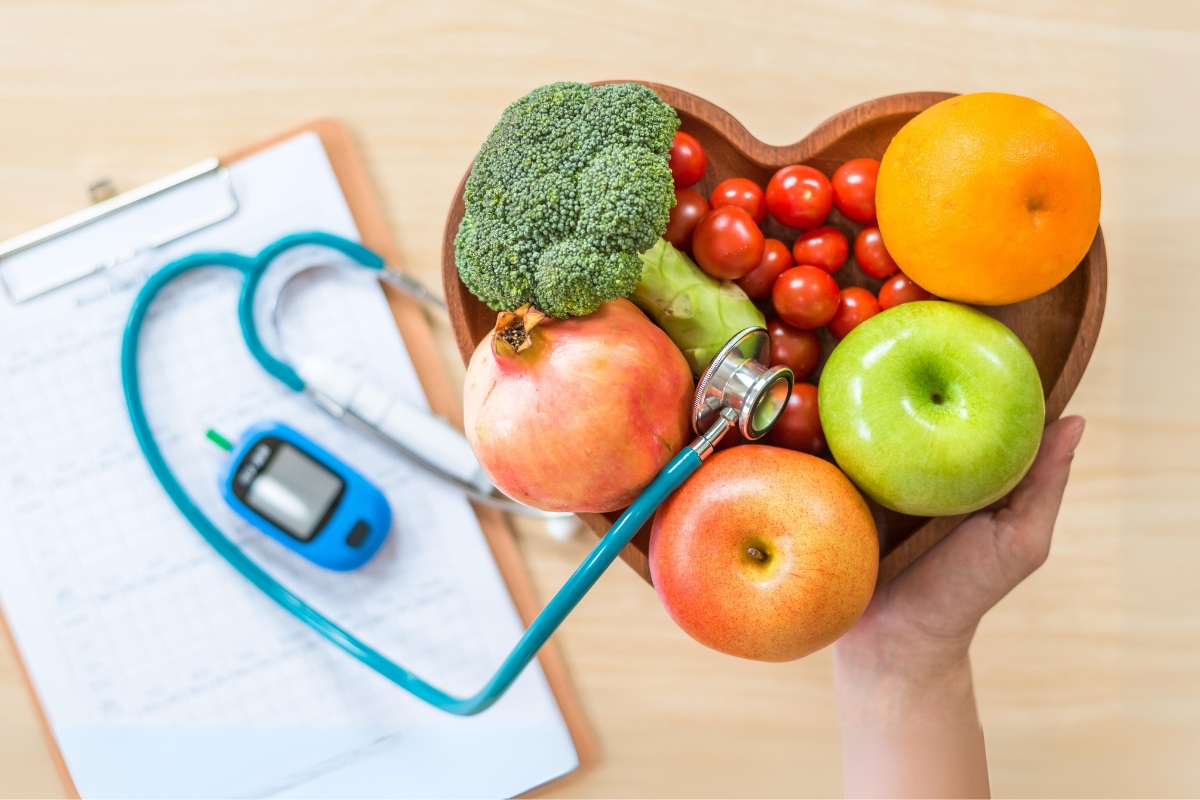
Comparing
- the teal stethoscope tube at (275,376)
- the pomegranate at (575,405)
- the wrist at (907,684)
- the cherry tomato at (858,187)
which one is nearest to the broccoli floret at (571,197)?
the pomegranate at (575,405)

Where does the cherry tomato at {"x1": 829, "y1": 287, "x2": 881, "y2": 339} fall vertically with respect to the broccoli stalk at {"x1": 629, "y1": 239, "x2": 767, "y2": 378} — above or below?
below

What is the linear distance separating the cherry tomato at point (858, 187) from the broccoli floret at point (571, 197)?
13cm

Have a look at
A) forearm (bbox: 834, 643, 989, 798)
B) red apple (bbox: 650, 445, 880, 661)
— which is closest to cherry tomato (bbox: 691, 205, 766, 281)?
red apple (bbox: 650, 445, 880, 661)

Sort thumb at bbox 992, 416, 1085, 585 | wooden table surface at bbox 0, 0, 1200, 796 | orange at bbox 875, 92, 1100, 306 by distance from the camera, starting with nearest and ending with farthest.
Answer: orange at bbox 875, 92, 1100, 306 < thumb at bbox 992, 416, 1085, 585 < wooden table surface at bbox 0, 0, 1200, 796

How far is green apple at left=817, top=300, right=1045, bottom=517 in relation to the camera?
0.51 metres

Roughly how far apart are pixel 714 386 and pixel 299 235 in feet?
1.29

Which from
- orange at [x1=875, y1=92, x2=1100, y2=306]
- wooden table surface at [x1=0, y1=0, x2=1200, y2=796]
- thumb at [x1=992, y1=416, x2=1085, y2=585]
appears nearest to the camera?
orange at [x1=875, y1=92, x2=1100, y2=306]

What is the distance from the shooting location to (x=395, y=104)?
28.9 inches

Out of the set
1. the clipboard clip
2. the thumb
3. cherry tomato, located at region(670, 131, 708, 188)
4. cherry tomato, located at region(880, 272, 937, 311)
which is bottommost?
the thumb

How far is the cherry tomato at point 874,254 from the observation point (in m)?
0.58

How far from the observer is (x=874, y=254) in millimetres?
581

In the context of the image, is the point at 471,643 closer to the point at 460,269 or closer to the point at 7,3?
the point at 460,269

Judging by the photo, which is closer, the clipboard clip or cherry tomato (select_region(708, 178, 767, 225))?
cherry tomato (select_region(708, 178, 767, 225))

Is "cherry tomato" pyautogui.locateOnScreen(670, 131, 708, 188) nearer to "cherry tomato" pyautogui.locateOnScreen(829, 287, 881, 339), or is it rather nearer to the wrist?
"cherry tomato" pyautogui.locateOnScreen(829, 287, 881, 339)
